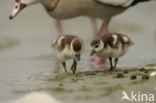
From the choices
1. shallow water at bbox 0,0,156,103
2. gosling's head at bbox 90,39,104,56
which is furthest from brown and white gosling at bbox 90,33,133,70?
shallow water at bbox 0,0,156,103

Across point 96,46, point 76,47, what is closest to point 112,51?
point 96,46

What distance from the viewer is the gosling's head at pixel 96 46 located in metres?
5.47

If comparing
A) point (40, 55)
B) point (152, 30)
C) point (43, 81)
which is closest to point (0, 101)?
point (43, 81)

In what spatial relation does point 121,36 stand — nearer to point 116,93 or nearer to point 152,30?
point 116,93

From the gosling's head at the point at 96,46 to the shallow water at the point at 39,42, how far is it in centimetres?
55

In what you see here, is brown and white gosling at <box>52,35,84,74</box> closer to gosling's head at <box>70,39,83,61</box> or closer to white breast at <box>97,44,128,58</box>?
gosling's head at <box>70,39,83,61</box>

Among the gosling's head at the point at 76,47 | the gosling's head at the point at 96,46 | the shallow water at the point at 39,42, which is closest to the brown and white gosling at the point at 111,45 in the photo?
the gosling's head at the point at 96,46

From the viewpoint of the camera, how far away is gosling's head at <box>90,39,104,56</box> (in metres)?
5.47

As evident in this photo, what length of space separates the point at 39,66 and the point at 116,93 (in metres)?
2.25

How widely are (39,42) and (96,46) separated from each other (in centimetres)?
365

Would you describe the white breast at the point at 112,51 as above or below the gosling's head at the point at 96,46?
below

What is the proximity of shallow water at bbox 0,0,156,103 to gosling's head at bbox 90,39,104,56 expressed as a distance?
21.6 inches

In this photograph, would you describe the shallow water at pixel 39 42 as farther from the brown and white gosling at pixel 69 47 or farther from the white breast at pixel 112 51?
the white breast at pixel 112 51

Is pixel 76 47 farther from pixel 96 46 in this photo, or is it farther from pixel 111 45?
pixel 111 45
